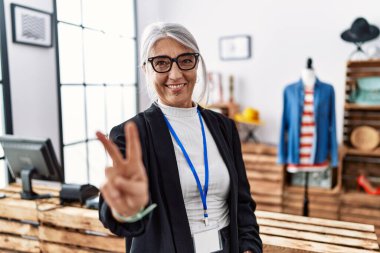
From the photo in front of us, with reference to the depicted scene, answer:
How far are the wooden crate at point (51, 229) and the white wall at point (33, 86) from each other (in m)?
0.76

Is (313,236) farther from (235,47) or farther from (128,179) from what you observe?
(235,47)

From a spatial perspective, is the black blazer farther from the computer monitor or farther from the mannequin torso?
the mannequin torso

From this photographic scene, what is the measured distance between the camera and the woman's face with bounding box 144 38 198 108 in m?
1.09

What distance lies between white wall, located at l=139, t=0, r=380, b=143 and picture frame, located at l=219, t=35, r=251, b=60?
6 cm

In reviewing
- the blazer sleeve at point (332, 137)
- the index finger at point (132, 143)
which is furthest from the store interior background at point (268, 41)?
the index finger at point (132, 143)

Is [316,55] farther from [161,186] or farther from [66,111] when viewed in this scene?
[161,186]

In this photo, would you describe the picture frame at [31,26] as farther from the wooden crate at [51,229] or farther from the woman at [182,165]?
the woman at [182,165]

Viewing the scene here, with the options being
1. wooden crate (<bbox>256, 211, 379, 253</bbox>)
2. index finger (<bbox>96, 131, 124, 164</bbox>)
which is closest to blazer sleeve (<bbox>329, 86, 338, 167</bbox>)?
wooden crate (<bbox>256, 211, 379, 253</bbox>)

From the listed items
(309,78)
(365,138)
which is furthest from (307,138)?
(365,138)

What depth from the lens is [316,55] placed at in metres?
3.76

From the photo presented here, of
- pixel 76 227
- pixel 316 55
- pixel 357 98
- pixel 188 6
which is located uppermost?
pixel 188 6

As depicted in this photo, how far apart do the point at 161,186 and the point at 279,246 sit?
78 cm

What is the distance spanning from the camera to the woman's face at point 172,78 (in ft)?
3.57

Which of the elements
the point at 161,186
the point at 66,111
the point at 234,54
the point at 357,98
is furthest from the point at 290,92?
the point at 161,186
